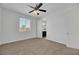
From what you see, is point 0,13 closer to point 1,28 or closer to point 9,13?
point 9,13

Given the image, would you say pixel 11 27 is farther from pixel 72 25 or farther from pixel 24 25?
pixel 72 25

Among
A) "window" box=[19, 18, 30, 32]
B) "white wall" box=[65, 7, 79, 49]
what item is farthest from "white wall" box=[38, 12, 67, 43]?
"window" box=[19, 18, 30, 32]

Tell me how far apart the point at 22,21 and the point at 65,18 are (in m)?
1.19

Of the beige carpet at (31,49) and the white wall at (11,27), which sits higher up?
the white wall at (11,27)

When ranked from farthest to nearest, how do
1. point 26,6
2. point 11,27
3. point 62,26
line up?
1. point 62,26
2. point 11,27
3. point 26,6

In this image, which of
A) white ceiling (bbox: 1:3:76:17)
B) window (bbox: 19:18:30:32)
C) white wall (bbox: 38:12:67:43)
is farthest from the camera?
white wall (bbox: 38:12:67:43)

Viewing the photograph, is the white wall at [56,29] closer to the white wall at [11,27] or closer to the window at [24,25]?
the window at [24,25]

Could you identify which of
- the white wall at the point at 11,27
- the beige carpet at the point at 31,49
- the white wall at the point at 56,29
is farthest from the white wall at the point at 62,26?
the white wall at the point at 11,27

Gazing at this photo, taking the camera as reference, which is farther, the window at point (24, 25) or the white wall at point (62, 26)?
the white wall at point (62, 26)

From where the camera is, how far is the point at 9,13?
175 cm

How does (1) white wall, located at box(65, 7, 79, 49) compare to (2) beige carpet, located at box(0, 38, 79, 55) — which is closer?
(2) beige carpet, located at box(0, 38, 79, 55)

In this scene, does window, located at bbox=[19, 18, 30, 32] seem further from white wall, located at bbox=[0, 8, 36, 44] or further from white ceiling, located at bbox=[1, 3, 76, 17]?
white ceiling, located at bbox=[1, 3, 76, 17]

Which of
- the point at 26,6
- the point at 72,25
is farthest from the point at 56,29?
the point at 26,6
